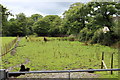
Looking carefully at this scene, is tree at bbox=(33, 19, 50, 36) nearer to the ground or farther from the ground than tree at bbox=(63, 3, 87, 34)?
nearer to the ground

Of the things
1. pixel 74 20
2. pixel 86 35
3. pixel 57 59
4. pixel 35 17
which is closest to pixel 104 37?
pixel 86 35

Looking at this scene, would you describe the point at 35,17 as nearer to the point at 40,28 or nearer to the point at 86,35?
the point at 40,28

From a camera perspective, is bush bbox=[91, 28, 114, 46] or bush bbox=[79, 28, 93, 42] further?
bush bbox=[79, 28, 93, 42]

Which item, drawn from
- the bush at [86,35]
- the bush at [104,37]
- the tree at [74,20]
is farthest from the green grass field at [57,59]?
the tree at [74,20]

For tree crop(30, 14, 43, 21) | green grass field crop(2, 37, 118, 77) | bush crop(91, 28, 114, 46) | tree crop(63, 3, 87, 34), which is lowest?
green grass field crop(2, 37, 118, 77)

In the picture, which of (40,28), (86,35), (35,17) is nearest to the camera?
(35,17)

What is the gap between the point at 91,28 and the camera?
28.5 feet

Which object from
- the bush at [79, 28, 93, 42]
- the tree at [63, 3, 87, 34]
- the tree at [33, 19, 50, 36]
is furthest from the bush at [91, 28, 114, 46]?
the tree at [33, 19, 50, 36]

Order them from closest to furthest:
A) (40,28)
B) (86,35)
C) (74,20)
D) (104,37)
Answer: (40,28)
(104,37)
(86,35)
(74,20)

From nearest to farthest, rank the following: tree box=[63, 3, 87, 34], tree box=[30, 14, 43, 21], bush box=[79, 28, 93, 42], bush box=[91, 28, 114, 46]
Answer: tree box=[30, 14, 43, 21] < bush box=[91, 28, 114, 46] < bush box=[79, 28, 93, 42] < tree box=[63, 3, 87, 34]

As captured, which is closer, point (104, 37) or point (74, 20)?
point (104, 37)

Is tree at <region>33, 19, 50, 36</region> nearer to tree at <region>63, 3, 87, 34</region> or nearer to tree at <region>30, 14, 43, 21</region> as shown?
tree at <region>30, 14, 43, 21</region>

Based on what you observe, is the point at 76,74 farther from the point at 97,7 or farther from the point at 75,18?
the point at 75,18

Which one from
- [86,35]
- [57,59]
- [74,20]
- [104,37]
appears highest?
[74,20]
